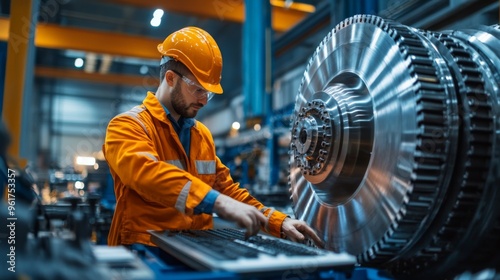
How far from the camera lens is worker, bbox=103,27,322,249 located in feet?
4.54

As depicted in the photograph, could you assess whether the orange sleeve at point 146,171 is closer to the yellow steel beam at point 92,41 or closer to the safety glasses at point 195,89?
the safety glasses at point 195,89

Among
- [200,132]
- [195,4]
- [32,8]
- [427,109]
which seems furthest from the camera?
[195,4]

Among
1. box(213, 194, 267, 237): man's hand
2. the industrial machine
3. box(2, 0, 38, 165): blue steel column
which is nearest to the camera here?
the industrial machine

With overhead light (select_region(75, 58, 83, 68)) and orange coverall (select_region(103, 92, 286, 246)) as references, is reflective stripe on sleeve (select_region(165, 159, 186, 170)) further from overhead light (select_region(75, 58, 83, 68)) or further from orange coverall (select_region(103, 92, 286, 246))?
overhead light (select_region(75, 58, 83, 68))

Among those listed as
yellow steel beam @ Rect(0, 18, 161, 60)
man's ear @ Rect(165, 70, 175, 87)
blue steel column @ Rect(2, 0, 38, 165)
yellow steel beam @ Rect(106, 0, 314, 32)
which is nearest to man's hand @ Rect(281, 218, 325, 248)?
man's ear @ Rect(165, 70, 175, 87)

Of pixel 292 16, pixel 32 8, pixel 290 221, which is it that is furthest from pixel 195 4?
pixel 290 221

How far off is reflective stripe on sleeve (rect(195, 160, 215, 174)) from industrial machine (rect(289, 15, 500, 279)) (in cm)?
50

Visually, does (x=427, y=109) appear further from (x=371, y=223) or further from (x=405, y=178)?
(x=371, y=223)

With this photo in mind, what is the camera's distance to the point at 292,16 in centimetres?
764

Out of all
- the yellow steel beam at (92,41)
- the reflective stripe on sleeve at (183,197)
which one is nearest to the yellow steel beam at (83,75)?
the yellow steel beam at (92,41)

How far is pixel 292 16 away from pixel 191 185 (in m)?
6.73

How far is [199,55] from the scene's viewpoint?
178 centimetres

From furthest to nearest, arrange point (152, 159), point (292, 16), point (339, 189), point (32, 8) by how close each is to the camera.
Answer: point (292, 16)
point (32, 8)
point (339, 189)
point (152, 159)

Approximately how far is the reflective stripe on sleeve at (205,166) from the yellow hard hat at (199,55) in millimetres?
318
